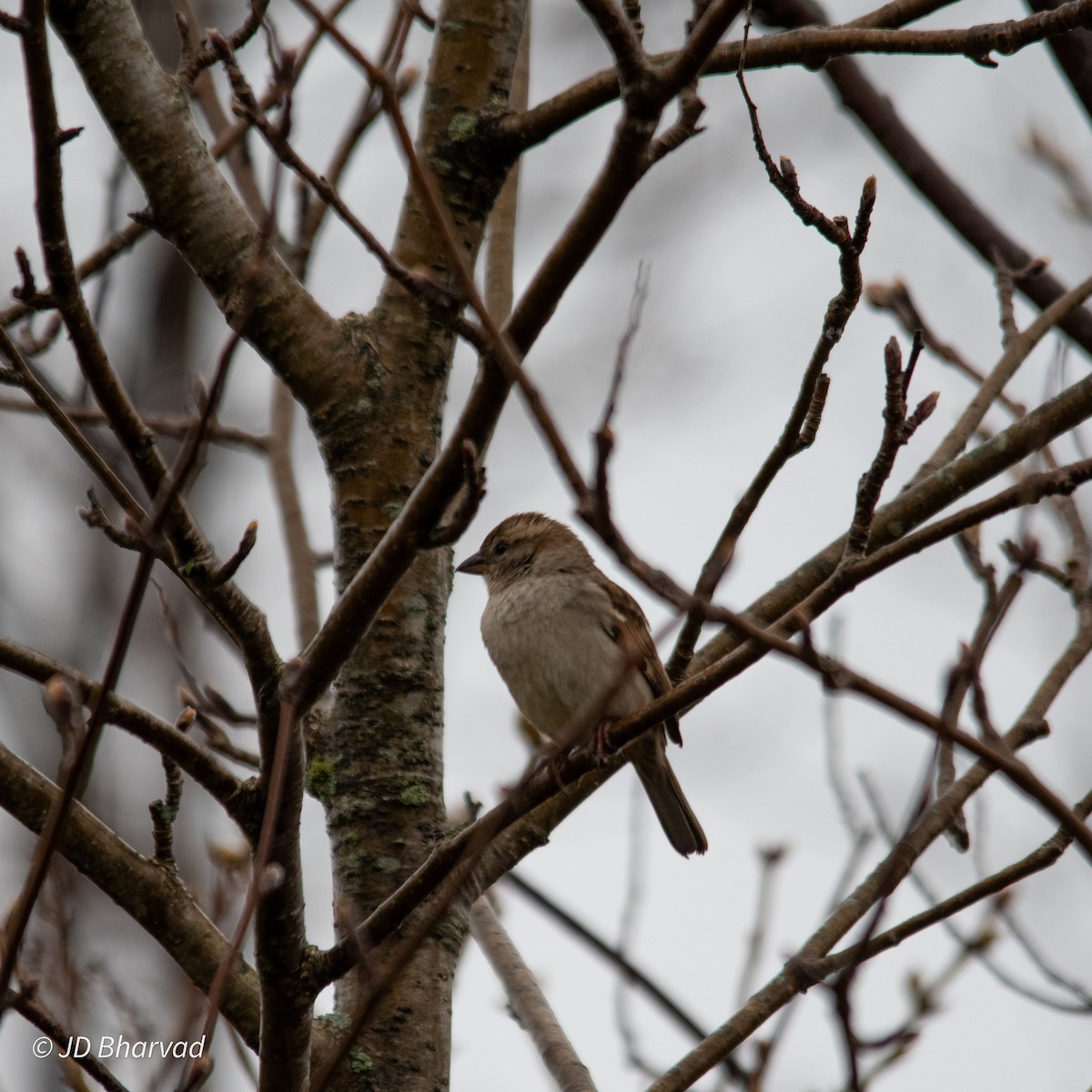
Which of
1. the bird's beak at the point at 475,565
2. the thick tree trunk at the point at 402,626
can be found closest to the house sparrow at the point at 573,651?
the bird's beak at the point at 475,565

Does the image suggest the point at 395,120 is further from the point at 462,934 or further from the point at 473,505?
the point at 462,934

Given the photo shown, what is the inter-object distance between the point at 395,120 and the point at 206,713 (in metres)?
2.67

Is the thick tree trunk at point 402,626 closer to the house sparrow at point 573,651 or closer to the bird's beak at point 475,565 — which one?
A: the house sparrow at point 573,651

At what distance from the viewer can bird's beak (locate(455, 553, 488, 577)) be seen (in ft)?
19.3

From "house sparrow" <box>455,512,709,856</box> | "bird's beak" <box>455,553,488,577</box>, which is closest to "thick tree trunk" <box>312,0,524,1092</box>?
"house sparrow" <box>455,512,709,856</box>

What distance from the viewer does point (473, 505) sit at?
7.44 feet

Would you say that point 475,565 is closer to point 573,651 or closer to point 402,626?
point 573,651

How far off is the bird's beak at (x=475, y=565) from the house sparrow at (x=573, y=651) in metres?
0.20

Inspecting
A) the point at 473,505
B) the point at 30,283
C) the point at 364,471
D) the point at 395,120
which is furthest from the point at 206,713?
the point at 395,120

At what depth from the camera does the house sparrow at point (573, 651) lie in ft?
16.1

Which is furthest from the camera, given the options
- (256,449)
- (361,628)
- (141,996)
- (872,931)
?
(141,996)

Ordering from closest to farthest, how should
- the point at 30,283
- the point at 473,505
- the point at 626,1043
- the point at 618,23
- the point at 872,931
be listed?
the point at 872,931
the point at 618,23
the point at 473,505
the point at 30,283
the point at 626,1043

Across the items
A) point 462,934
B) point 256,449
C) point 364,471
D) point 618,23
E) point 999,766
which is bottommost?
point 999,766

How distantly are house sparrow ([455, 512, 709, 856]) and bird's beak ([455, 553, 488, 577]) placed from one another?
204 millimetres
